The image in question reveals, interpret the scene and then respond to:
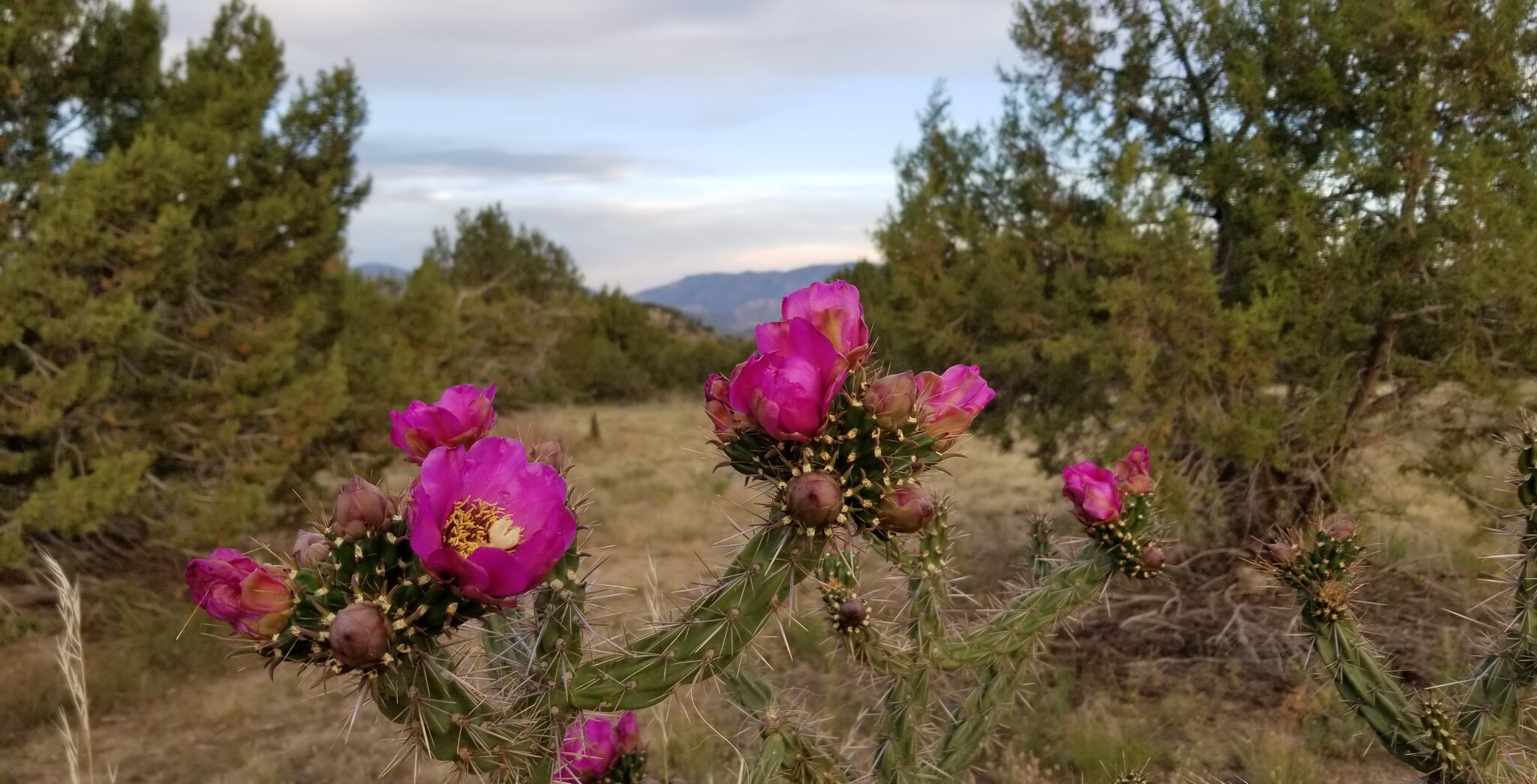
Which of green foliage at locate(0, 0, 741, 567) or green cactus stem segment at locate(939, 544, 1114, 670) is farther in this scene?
green foliage at locate(0, 0, 741, 567)

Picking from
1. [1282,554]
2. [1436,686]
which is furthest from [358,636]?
[1436,686]

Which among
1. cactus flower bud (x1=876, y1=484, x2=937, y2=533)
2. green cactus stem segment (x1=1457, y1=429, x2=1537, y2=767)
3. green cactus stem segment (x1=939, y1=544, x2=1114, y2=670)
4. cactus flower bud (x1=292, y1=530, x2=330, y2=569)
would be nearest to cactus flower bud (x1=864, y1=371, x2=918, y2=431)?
cactus flower bud (x1=876, y1=484, x2=937, y2=533)

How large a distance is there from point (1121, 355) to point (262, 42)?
7571 millimetres

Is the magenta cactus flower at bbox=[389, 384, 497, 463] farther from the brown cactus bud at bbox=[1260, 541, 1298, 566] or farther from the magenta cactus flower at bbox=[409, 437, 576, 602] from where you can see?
the brown cactus bud at bbox=[1260, 541, 1298, 566]

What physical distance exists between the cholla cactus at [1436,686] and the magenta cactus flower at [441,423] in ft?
7.38

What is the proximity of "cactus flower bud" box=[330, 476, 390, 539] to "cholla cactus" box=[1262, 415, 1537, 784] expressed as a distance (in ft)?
7.87

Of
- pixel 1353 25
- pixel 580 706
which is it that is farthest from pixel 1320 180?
pixel 580 706

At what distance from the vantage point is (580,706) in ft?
5.51

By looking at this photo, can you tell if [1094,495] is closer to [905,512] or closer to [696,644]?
[905,512]

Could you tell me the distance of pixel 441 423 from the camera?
5.33ft

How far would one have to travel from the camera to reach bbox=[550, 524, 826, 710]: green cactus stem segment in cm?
161

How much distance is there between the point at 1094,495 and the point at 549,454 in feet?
5.54

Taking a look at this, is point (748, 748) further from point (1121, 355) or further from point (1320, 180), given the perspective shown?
point (1320, 180)

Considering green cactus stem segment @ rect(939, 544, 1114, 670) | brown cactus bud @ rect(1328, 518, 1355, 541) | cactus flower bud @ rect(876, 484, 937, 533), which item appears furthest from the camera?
green cactus stem segment @ rect(939, 544, 1114, 670)
